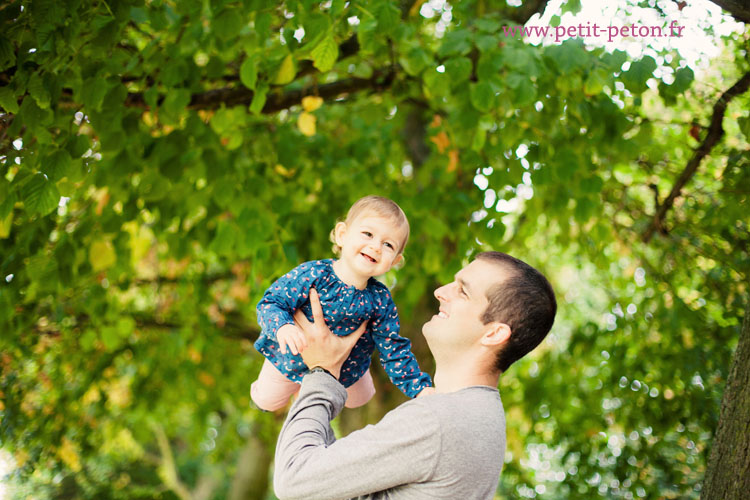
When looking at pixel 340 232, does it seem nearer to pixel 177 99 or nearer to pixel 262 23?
pixel 262 23

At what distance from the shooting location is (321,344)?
189cm

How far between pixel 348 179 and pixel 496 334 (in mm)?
2482

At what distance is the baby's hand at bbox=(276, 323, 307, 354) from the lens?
1.73 meters

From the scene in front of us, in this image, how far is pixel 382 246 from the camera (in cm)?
192

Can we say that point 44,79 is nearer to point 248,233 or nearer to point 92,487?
point 248,233

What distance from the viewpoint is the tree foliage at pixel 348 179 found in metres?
2.60

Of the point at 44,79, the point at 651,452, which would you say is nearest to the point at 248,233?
the point at 44,79

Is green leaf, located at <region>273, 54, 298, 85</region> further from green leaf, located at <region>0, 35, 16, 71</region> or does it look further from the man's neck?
the man's neck

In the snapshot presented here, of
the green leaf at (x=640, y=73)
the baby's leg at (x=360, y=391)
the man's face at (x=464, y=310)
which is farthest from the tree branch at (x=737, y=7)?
the baby's leg at (x=360, y=391)

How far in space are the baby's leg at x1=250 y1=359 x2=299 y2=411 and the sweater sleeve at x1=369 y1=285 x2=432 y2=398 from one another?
293 mm

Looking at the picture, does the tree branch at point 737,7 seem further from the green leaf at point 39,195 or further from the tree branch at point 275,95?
the green leaf at point 39,195

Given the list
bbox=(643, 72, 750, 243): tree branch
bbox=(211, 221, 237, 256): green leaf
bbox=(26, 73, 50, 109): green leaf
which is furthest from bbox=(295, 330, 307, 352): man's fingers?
bbox=(643, 72, 750, 243): tree branch

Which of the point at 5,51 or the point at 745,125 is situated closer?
the point at 5,51

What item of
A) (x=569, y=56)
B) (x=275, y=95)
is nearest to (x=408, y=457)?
(x=569, y=56)
